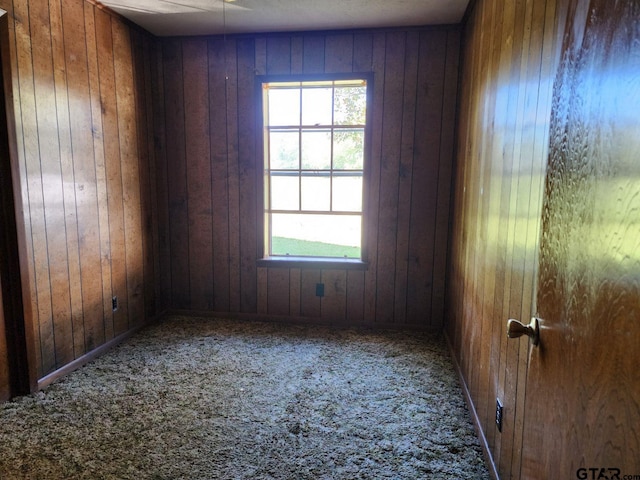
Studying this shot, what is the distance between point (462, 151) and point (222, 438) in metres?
2.39

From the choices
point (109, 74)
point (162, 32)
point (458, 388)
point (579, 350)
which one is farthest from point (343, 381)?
point (162, 32)

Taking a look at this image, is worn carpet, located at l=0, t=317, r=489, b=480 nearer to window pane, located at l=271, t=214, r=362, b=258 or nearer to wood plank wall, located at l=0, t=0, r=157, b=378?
wood plank wall, located at l=0, t=0, r=157, b=378

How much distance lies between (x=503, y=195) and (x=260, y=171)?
2240mm

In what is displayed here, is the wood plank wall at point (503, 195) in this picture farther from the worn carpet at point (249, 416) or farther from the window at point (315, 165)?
the window at point (315, 165)

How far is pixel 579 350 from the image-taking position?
2.32ft

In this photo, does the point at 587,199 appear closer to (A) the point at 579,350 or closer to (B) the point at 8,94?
(A) the point at 579,350

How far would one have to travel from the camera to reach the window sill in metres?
3.45

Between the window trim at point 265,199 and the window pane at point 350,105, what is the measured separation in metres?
0.10

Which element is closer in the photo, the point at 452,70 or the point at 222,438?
the point at 222,438

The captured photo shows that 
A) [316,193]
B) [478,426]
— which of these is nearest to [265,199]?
[316,193]

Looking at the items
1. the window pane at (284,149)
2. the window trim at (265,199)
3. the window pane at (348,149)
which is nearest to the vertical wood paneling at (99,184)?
the window trim at (265,199)

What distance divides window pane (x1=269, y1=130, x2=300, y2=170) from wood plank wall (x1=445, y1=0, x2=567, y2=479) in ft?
4.80

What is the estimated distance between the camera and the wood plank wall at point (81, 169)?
2322 millimetres

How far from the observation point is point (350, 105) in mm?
3373
